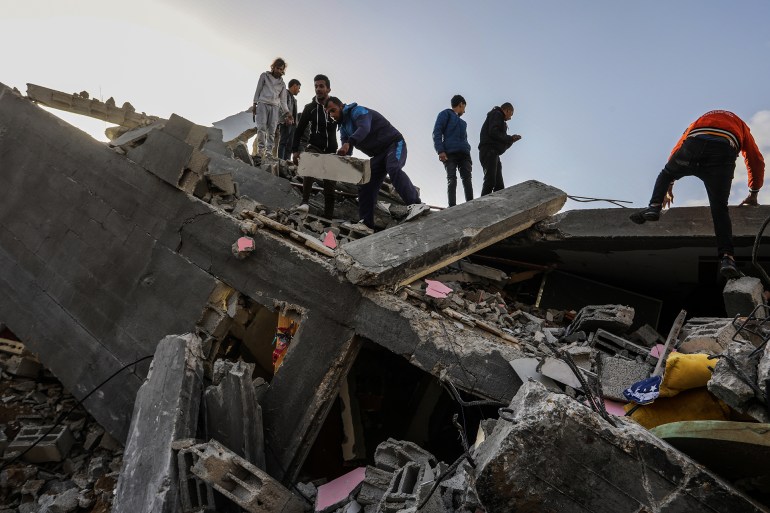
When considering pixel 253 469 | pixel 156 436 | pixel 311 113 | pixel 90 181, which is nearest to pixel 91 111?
pixel 90 181

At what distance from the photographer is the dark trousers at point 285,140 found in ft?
34.2

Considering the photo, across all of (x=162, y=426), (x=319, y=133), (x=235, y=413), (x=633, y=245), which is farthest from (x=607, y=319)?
(x=319, y=133)

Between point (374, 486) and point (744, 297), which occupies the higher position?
point (744, 297)

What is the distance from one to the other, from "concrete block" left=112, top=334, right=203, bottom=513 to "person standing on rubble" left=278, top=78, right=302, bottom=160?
249 inches

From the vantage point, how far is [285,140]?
10555 millimetres

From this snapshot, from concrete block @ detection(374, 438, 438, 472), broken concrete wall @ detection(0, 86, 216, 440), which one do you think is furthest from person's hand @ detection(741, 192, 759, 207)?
broken concrete wall @ detection(0, 86, 216, 440)

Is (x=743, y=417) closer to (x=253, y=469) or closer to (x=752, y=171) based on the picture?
(x=253, y=469)

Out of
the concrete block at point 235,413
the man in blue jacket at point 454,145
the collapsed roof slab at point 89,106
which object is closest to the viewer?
the concrete block at point 235,413

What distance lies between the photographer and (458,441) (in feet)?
21.2

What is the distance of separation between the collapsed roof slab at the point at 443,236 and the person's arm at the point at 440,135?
1.62m

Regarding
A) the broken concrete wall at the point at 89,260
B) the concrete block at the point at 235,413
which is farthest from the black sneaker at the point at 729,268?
the broken concrete wall at the point at 89,260

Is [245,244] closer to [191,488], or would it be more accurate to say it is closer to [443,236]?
[443,236]

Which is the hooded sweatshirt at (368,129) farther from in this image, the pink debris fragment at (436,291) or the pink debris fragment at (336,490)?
the pink debris fragment at (336,490)

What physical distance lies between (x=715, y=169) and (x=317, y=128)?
5.48 metres
